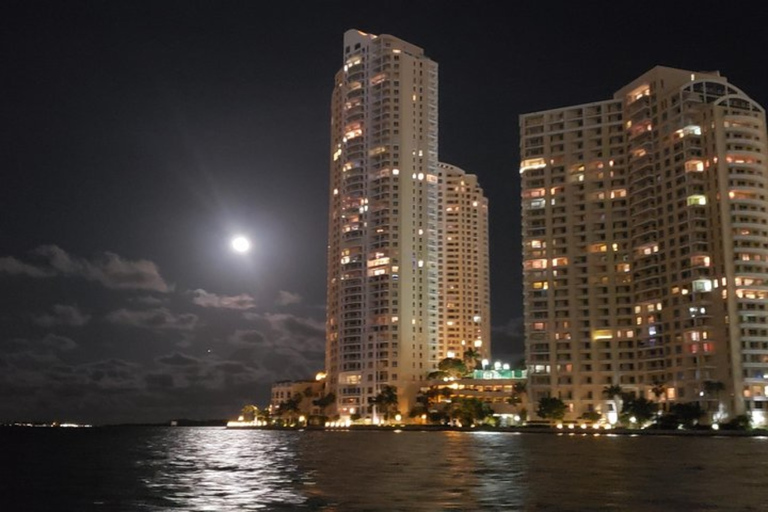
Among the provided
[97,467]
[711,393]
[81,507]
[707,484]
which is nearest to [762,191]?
[711,393]

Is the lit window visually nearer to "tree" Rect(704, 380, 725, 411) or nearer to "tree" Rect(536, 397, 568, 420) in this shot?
"tree" Rect(704, 380, 725, 411)

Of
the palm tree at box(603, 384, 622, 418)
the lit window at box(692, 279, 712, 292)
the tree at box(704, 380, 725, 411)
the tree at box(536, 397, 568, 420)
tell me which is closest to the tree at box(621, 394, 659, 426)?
the palm tree at box(603, 384, 622, 418)

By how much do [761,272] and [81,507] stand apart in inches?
6206

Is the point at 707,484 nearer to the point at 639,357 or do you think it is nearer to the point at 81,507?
the point at 81,507

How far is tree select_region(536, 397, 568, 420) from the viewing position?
194000 mm

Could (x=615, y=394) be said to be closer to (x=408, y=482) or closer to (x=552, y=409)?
(x=552, y=409)

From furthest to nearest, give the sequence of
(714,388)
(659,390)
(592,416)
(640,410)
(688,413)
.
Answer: (592,416) < (659,390) < (640,410) < (688,413) < (714,388)

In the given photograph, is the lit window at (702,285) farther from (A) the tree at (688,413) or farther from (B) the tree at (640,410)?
(B) the tree at (640,410)

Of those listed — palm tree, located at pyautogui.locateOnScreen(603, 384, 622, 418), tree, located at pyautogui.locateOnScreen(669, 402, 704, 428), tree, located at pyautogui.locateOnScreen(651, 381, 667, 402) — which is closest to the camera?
tree, located at pyautogui.locateOnScreen(669, 402, 704, 428)

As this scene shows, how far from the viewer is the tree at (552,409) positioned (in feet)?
636

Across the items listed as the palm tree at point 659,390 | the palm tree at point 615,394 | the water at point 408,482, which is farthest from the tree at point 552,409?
the water at point 408,482

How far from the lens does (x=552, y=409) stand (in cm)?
19425

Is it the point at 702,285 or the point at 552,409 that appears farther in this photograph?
the point at 552,409

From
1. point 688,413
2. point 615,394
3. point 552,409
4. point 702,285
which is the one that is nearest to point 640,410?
point 615,394
